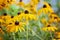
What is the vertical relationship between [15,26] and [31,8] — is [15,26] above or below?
below

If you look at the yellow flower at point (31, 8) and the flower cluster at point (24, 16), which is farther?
the yellow flower at point (31, 8)

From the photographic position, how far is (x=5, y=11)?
1.61 m

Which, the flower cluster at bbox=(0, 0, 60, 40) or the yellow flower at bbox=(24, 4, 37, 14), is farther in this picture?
the yellow flower at bbox=(24, 4, 37, 14)

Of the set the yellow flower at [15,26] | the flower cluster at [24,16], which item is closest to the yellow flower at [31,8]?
the flower cluster at [24,16]

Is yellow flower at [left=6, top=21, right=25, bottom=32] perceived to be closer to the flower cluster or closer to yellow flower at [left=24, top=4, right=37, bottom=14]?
the flower cluster

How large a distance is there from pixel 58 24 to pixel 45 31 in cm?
18

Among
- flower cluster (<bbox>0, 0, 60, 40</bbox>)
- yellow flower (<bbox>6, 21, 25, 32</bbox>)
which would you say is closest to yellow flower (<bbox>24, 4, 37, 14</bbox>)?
flower cluster (<bbox>0, 0, 60, 40</bbox>)

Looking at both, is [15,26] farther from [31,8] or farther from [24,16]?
[31,8]

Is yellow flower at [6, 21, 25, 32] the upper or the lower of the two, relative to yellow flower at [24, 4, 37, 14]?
lower

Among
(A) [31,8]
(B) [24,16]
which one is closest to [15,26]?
(B) [24,16]

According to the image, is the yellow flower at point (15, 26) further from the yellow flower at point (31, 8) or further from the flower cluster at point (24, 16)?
the yellow flower at point (31, 8)

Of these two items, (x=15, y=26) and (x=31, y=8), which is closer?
(x=15, y=26)

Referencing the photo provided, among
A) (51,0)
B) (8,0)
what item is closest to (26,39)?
(8,0)

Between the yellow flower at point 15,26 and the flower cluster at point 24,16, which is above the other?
the flower cluster at point 24,16
